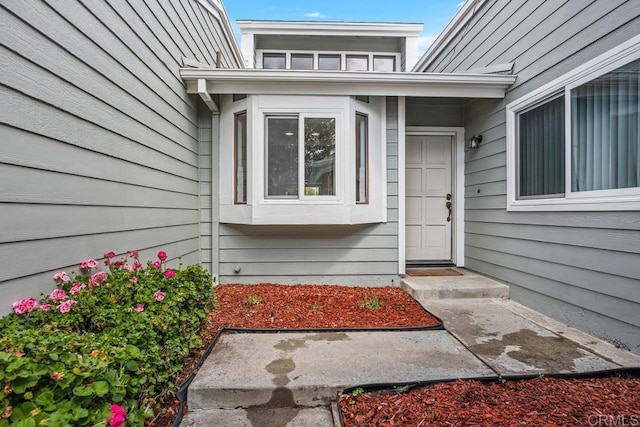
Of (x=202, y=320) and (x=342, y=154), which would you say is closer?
(x=202, y=320)

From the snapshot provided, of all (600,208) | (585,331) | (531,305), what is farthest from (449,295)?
(600,208)

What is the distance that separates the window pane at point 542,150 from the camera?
10.6 feet

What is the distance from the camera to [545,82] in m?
3.34

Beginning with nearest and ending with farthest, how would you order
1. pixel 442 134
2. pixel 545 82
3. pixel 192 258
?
pixel 545 82 → pixel 192 258 → pixel 442 134

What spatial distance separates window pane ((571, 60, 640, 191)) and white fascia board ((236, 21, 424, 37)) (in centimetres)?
556

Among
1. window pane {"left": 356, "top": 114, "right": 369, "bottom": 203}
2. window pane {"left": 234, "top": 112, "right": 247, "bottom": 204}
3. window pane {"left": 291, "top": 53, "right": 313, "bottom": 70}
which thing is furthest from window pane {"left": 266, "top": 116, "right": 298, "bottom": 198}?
window pane {"left": 291, "top": 53, "right": 313, "bottom": 70}

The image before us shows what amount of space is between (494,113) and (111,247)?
15.3 ft

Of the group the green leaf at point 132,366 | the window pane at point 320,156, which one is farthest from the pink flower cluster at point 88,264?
the window pane at point 320,156

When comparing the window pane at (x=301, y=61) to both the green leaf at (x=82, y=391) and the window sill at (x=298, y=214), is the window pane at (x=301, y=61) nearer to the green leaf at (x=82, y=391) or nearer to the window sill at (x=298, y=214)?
the window sill at (x=298, y=214)

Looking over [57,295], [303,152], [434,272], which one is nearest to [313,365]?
[57,295]

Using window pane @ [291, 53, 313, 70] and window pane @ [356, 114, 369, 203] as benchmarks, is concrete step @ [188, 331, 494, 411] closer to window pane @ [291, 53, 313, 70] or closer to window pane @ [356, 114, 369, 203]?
window pane @ [356, 114, 369, 203]

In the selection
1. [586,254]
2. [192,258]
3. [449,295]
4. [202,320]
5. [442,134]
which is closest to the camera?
[202,320]

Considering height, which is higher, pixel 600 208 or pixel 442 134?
pixel 442 134

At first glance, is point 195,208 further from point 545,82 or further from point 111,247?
point 545,82
